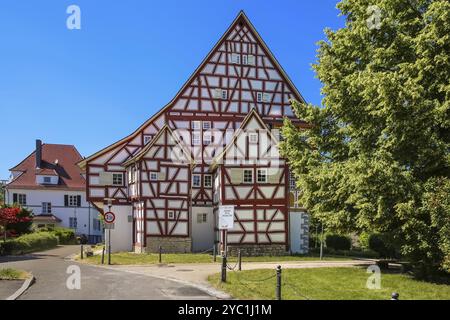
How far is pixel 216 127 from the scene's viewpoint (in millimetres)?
41562

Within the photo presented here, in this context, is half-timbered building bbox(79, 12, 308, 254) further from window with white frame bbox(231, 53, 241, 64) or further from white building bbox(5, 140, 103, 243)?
white building bbox(5, 140, 103, 243)

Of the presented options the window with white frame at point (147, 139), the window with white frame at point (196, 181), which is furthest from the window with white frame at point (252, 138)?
the window with white frame at point (147, 139)

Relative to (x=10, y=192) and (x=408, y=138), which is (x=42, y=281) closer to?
(x=408, y=138)

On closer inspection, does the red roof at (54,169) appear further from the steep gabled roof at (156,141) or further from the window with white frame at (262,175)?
the window with white frame at (262,175)

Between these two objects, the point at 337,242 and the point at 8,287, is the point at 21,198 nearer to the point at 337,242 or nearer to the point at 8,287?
the point at 337,242

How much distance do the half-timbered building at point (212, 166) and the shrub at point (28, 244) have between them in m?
5.30

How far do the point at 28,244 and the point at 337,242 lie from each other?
1000 inches

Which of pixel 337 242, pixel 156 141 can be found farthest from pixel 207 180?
pixel 337 242

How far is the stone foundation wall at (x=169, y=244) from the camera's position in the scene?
120 ft

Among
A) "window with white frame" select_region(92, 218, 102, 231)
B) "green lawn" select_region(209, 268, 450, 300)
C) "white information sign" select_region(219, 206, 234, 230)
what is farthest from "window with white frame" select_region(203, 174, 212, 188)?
"window with white frame" select_region(92, 218, 102, 231)

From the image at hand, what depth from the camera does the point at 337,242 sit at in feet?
148
